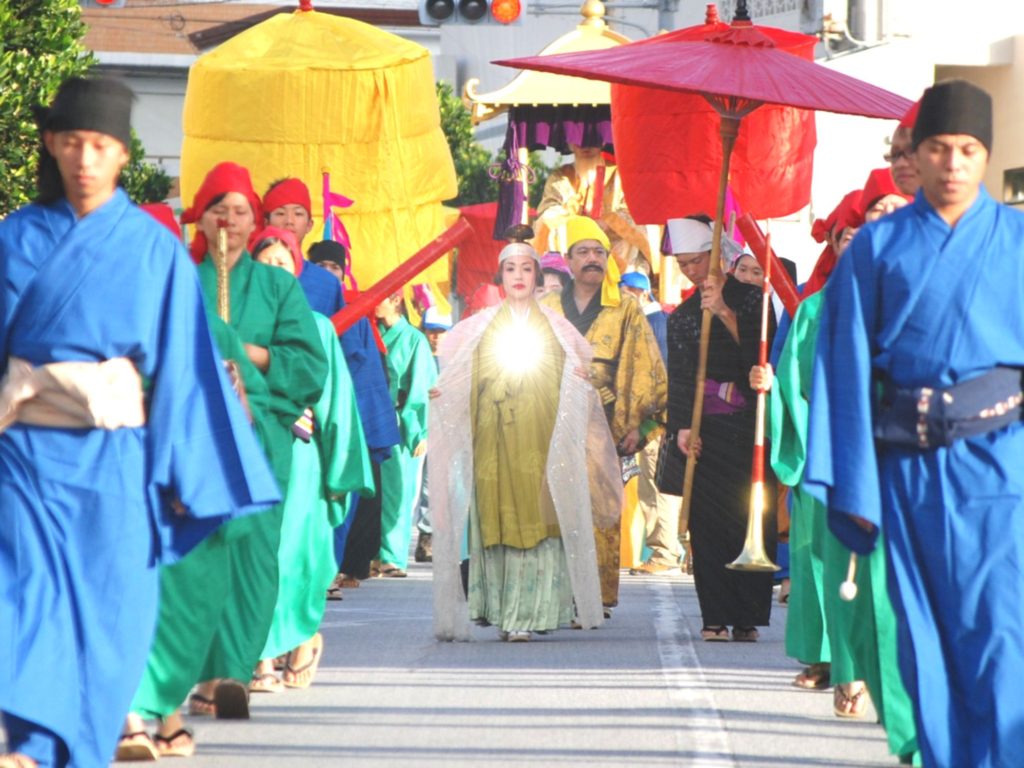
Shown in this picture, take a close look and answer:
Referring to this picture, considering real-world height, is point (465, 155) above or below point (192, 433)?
below

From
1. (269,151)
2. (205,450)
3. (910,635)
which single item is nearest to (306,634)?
(205,450)

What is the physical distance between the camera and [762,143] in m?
14.3

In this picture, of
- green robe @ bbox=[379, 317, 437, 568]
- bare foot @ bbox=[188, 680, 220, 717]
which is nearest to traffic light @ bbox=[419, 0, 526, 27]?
green robe @ bbox=[379, 317, 437, 568]

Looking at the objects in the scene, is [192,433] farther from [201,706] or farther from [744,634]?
[744,634]

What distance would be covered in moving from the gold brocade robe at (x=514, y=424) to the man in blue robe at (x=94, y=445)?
195 inches

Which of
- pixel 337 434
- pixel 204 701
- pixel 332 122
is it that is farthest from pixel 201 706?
pixel 332 122

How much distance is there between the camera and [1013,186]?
83.4 feet

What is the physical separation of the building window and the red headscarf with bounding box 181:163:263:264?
16.7m

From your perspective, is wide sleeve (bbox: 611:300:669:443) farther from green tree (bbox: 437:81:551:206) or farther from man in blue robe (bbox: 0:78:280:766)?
green tree (bbox: 437:81:551:206)

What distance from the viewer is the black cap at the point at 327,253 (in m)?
13.1

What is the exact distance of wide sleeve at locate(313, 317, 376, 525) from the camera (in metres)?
10.0

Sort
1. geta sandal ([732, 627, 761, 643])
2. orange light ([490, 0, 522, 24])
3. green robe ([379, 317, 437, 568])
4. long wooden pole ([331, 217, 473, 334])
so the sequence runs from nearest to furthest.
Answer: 1. long wooden pole ([331, 217, 473, 334])
2. geta sandal ([732, 627, 761, 643])
3. green robe ([379, 317, 437, 568])
4. orange light ([490, 0, 522, 24])

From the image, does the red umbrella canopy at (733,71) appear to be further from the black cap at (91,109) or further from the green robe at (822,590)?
the black cap at (91,109)

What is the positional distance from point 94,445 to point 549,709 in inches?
106
